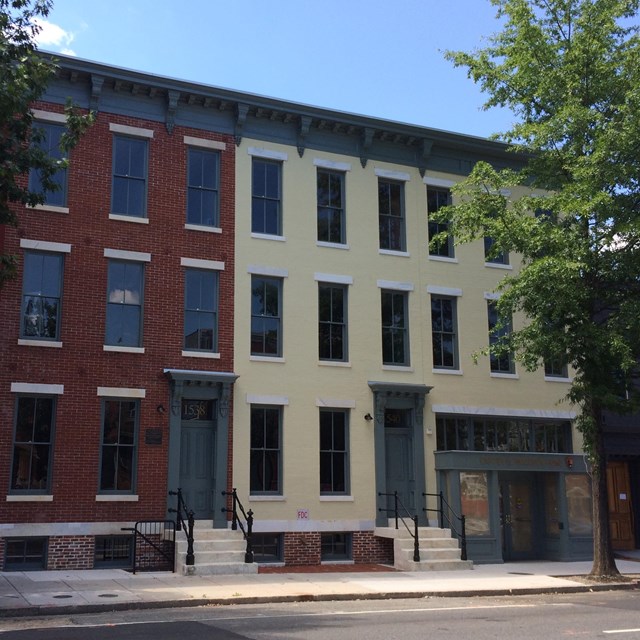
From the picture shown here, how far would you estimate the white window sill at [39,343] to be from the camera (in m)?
18.3

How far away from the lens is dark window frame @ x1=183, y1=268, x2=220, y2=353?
20172mm

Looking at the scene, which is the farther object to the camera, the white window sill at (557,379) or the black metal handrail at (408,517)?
the white window sill at (557,379)

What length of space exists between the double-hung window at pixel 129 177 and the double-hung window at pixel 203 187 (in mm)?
1154

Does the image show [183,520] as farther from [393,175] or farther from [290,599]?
[393,175]

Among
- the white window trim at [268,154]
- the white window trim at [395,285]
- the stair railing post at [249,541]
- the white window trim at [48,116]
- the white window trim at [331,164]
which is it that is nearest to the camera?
the stair railing post at [249,541]

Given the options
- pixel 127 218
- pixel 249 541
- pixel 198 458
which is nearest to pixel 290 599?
pixel 249 541

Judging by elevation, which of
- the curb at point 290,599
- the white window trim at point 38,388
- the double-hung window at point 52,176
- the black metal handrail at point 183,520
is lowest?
the curb at point 290,599

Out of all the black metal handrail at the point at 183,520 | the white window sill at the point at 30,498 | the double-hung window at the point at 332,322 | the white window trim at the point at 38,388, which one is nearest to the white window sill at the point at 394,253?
the double-hung window at the point at 332,322

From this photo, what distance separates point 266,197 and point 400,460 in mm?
7677

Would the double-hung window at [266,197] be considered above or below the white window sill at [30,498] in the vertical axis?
above

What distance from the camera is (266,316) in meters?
21.1

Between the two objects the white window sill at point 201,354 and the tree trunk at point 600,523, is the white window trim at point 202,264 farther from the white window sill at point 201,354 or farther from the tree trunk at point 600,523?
the tree trunk at point 600,523

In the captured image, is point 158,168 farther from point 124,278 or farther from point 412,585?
point 412,585

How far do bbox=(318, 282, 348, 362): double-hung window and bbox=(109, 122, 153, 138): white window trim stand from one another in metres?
5.71
